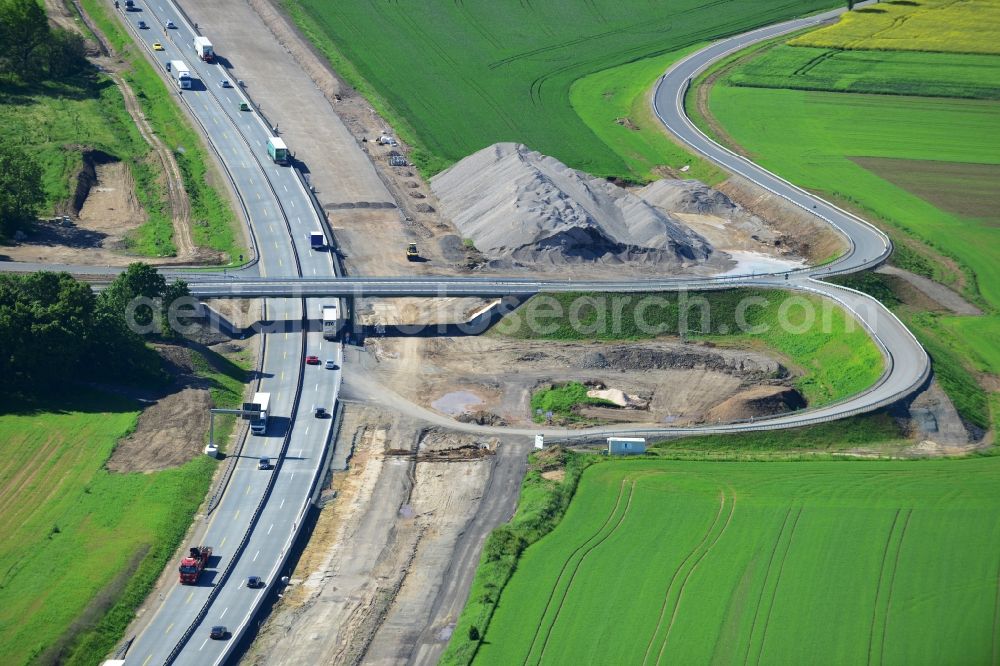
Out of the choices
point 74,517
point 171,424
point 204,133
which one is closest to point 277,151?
point 204,133

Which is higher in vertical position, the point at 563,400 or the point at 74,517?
the point at 74,517

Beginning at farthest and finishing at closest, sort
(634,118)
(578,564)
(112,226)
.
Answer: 1. (634,118)
2. (112,226)
3. (578,564)

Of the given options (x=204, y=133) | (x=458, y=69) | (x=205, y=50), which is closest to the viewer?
(x=204, y=133)

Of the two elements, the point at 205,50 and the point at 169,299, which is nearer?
the point at 169,299

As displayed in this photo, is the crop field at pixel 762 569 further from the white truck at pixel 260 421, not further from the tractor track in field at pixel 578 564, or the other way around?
the white truck at pixel 260 421

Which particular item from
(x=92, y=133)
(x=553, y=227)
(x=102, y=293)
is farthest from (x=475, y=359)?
(x=92, y=133)

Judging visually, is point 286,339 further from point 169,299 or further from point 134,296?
point 134,296
